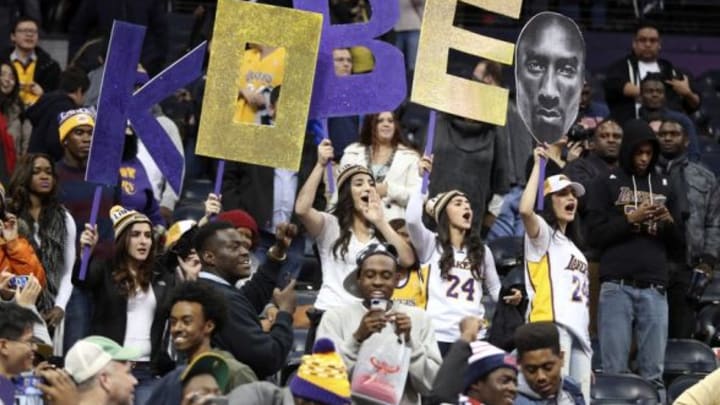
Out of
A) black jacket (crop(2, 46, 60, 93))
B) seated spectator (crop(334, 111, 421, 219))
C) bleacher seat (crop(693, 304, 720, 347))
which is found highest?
black jacket (crop(2, 46, 60, 93))

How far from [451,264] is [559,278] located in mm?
565

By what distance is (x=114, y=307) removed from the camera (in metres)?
11.6

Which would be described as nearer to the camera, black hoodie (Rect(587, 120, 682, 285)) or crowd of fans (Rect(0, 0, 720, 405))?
crowd of fans (Rect(0, 0, 720, 405))

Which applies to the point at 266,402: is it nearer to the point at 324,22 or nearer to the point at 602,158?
the point at 324,22

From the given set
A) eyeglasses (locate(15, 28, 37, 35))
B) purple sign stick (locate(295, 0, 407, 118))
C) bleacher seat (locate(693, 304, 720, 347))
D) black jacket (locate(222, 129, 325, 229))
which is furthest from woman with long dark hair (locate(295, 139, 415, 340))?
eyeglasses (locate(15, 28, 37, 35))

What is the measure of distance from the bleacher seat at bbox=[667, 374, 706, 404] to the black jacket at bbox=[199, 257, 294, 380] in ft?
10.8

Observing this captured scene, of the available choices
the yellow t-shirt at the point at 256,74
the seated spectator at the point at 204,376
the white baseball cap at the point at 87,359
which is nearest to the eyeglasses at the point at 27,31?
the yellow t-shirt at the point at 256,74

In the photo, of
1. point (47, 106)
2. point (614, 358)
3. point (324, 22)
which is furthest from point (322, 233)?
point (47, 106)

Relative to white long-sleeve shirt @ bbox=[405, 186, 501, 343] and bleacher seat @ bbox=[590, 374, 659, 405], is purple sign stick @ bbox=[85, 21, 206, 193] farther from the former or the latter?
bleacher seat @ bbox=[590, 374, 659, 405]

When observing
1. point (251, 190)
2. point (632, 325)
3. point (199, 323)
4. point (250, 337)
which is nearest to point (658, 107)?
point (632, 325)

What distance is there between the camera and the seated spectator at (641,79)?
16.4 metres

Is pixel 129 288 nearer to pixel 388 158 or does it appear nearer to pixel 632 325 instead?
pixel 388 158

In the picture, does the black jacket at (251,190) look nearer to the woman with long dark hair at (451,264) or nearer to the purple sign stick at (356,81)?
the purple sign stick at (356,81)

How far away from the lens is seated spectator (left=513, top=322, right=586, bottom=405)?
1010 cm
